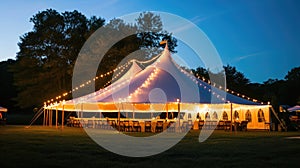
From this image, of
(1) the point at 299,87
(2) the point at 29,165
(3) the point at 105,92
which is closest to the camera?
(2) the point at 29,165

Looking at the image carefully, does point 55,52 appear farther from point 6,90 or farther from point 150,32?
point 6,90

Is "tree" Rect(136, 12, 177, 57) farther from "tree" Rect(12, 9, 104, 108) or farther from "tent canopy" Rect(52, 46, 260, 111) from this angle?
"tent canopy" Rect(52, 46, 260, 111)

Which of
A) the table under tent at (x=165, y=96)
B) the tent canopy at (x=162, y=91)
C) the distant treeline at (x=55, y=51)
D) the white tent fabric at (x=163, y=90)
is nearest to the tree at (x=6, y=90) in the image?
the distant treeline at (x=55, y=51)

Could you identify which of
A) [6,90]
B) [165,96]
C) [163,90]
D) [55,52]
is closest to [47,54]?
[55,52]

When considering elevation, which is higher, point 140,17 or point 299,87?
point 140,17

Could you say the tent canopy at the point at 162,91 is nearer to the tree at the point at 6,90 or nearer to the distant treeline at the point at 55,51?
the distant treeline at the point at 55,51

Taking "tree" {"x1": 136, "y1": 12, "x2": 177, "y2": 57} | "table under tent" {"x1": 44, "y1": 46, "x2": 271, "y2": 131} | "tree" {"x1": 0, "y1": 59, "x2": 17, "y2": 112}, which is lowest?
"table under tent" {"x1": 44, "y1": 46, "x2": 271, "y2": 131}

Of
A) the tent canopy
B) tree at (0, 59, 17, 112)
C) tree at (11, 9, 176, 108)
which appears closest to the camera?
the tent canopy

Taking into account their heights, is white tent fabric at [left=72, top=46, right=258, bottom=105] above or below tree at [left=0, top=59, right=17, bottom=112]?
below

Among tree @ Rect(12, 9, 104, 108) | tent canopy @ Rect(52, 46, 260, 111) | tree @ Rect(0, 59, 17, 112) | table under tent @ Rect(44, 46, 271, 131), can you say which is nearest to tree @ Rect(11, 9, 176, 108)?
tree @ Rect(12, 9, 104, 108)

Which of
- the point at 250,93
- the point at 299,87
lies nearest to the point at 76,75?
the point at 250,93

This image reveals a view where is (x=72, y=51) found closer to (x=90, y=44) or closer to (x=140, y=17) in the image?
(x=90, y=44)

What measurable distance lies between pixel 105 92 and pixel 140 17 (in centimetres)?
1500

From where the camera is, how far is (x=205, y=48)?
15.2m
